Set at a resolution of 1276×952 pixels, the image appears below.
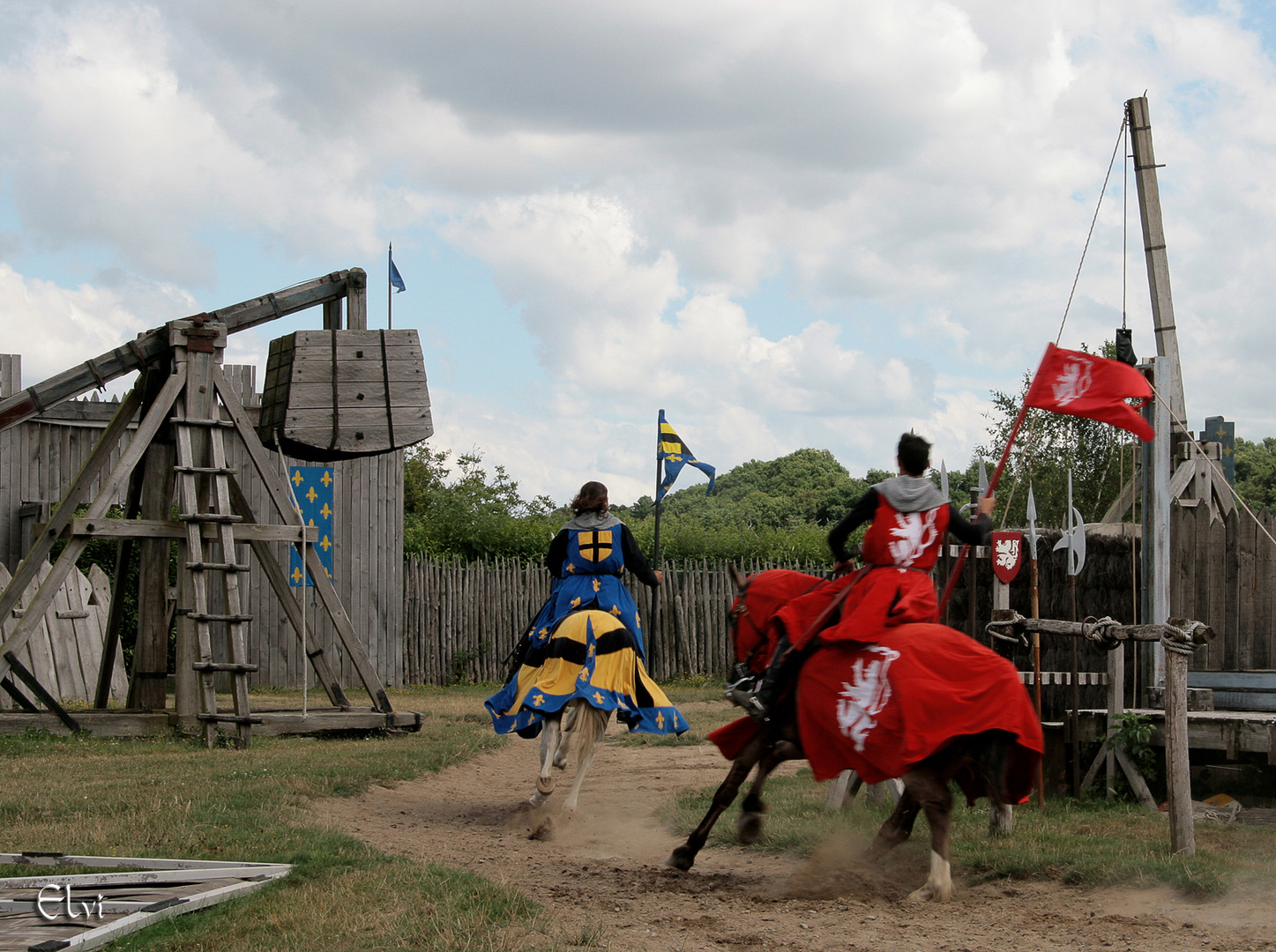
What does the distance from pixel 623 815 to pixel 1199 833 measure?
3255 millimetres

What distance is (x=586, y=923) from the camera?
14.5ft

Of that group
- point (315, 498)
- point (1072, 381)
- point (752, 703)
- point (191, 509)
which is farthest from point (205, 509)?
point (1072, 381)

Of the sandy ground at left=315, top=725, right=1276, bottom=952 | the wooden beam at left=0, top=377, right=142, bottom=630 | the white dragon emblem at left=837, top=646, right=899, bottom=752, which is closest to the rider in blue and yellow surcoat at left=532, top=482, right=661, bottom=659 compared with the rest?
the sandy ground at left=315, top=725, right=1276, bottom=952

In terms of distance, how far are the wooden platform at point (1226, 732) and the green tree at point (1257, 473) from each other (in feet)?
66.0

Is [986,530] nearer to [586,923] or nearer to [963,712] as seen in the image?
[963,712]

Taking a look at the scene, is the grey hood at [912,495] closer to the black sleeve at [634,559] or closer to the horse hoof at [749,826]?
the horse hoof at [749,826]

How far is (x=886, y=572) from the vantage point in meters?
5.43

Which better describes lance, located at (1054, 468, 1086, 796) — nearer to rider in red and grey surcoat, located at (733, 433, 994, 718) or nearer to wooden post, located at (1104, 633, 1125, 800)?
wooden post, located at (1104, 633, 1125, 800)

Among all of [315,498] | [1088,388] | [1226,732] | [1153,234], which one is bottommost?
[1226,732]

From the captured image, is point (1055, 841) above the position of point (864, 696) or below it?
below

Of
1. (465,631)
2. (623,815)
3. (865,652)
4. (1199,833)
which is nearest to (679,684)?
(465,631)

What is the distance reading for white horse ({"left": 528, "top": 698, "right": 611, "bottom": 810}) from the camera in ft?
22.8

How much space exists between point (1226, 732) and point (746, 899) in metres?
3.82

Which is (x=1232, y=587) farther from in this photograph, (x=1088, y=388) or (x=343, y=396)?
(x=343, y=396)
